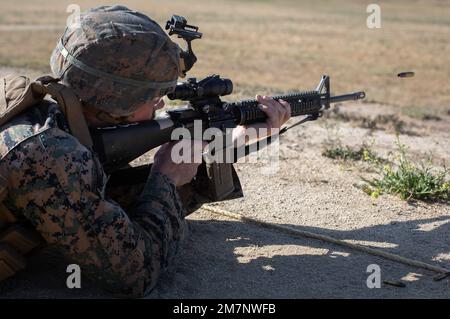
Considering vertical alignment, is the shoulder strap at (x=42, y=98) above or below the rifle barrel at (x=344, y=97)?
above

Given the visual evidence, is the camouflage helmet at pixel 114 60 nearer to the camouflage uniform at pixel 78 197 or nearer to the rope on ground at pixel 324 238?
the camouflage uniform at pixel 78 197

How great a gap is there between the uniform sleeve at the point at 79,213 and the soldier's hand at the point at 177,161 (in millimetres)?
368

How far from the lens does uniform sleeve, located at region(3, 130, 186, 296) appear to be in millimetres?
3070

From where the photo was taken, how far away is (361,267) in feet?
13.8

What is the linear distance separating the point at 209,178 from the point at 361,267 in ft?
3.49

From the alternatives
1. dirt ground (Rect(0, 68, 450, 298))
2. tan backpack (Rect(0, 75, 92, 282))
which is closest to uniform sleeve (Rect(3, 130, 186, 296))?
tan backpack (Rect(0, 75, 92, 282))

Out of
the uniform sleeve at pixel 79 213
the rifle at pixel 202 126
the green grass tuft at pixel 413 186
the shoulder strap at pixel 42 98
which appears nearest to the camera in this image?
the uniform sleeve at pixel 79 213

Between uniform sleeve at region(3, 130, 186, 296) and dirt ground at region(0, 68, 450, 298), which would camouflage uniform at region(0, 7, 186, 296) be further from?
dirt ground at region(0, 68, 450, 298)

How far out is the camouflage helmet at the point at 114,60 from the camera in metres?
3.31

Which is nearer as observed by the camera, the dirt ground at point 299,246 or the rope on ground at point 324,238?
the dirt ground at point 299,246

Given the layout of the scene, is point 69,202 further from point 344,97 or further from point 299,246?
point 344,97

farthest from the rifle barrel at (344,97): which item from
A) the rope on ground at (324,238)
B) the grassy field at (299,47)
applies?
the grassy field at (299,47)

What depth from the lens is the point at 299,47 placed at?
21.5 meters

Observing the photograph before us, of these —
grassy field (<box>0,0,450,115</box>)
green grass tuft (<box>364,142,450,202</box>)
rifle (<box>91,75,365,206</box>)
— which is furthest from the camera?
grassy field (<box>0,0,450,115</box>)
